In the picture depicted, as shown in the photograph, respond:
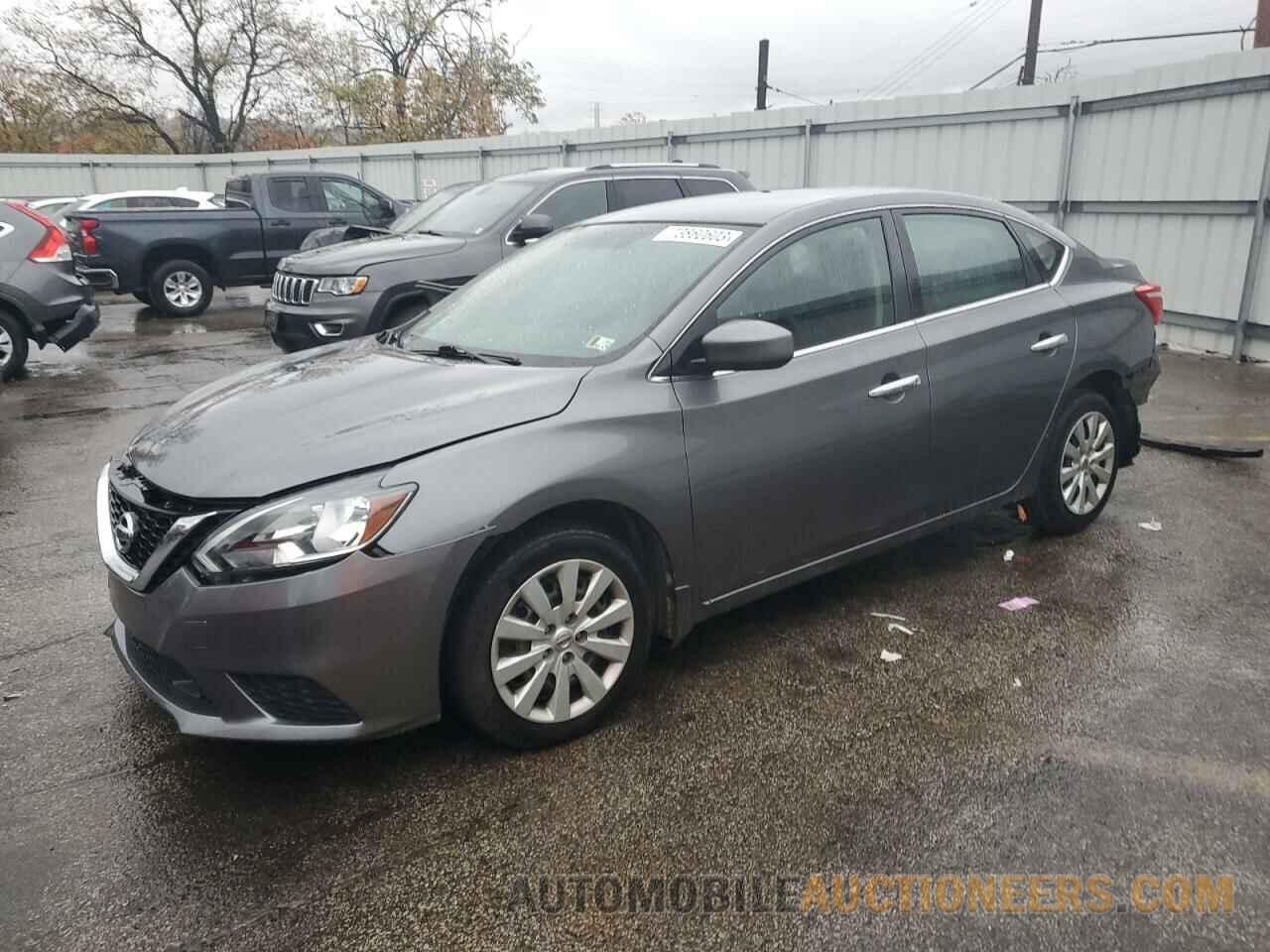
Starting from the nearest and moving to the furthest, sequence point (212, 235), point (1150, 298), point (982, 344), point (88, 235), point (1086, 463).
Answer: point (982, 344)
point (1086, 463)
point (1150, 298)
point (88, 235)
point (212, 235)

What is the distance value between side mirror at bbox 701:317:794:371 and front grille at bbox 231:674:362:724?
5.11 feet

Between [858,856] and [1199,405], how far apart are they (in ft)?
21.4

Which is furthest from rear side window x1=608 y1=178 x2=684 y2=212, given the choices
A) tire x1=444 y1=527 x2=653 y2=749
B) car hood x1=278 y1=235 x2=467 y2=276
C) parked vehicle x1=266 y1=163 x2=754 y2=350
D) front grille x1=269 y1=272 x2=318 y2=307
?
tire x1=444 y1=527 x2=653 y2=749

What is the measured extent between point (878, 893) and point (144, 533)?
2248mm

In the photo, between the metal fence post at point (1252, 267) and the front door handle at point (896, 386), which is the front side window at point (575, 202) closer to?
the front door handle at point (896, 386)

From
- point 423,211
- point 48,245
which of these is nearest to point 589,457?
point 423,211

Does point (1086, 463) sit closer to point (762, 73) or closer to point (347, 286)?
point (347, 286)

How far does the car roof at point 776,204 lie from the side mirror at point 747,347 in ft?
2.19

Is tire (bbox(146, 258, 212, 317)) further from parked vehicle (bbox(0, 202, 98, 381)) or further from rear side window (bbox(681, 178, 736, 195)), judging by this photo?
rear side window (bbox(681, 178, 736, 195))

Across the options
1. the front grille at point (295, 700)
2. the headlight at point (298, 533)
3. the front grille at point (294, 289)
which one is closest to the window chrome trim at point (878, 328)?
the headlight at point (298, 533)

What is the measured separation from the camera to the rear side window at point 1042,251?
459 cm

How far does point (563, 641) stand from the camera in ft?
9.91

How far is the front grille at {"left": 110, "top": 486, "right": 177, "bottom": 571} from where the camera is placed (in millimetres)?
2812

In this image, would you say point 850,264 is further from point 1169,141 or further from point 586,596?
point 1169,141
